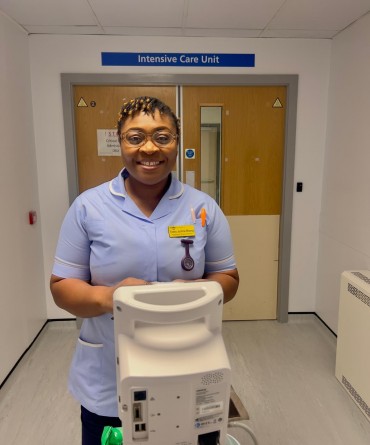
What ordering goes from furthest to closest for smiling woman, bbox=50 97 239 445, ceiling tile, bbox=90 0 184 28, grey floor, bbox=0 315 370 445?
ceiling tile, bbox=90 0 184 28 < grey floor, bbox=0 315 370 445 < smiling woman, bbox=50 97 239 445

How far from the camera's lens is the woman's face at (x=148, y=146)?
1032 mm

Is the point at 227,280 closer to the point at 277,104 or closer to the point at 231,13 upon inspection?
the point at 231,13

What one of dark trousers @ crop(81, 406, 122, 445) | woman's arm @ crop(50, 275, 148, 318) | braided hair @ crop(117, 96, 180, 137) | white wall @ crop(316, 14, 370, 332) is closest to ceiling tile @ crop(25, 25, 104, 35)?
white wall @ crop(316, 14, 370, 332)

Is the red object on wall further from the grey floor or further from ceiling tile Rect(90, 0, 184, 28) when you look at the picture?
ceiling tile Rect(90, 0, 184, 28)

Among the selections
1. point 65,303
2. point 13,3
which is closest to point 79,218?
point 65,303

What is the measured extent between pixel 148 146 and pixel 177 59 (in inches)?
84.4

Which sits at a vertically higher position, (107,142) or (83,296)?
(107,142)

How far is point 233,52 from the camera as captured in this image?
2.90 m

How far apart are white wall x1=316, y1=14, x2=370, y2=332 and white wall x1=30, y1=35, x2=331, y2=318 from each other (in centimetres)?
10

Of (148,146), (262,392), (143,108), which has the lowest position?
(262,392)

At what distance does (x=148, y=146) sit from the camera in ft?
3.34

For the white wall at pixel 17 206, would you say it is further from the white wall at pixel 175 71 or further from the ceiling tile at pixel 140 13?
the ceiling tile at pixel 140 13

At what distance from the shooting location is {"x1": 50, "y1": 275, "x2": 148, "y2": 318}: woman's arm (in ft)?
3.08

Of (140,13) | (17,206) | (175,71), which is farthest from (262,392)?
(140,13)
